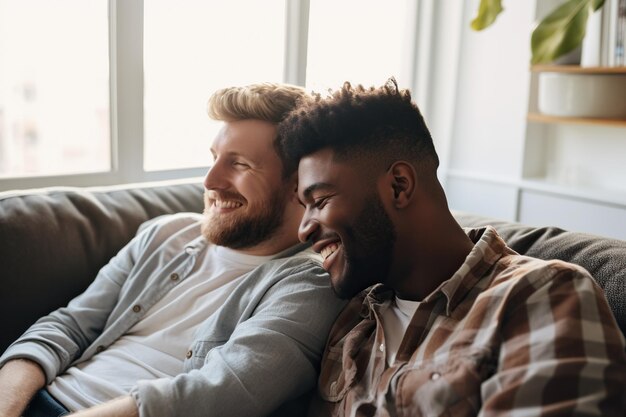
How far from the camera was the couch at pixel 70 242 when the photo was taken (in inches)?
54.7

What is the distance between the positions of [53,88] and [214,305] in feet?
3.90

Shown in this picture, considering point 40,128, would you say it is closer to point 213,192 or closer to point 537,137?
point 213,192

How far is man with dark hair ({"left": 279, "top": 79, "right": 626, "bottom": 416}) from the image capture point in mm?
902

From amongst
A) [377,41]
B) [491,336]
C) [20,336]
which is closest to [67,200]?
[20,336]

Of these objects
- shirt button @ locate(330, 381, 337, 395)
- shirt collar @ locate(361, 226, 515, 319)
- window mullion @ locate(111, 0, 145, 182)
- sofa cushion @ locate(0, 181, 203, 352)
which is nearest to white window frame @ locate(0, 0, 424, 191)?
window mullion @ locate(111, 0, 145, 182)

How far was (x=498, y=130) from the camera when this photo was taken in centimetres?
322

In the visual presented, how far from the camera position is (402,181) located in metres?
1.11

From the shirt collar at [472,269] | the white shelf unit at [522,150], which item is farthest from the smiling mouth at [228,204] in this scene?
the white shelf unit at [522,150]

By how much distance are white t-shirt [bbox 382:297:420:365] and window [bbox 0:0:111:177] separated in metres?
1.43

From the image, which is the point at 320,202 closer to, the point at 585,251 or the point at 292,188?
the point at 292,188

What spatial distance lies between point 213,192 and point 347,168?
50 centimetres

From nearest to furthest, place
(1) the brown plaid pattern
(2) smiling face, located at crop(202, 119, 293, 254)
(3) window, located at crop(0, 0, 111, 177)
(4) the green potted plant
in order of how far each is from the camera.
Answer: (1) the brown plaid pattern
(2) smiling face, located at crop(202, 119, 293, 254)
(3) window, located at crop(0, 0, 111, 177)
(4) the green potted plant

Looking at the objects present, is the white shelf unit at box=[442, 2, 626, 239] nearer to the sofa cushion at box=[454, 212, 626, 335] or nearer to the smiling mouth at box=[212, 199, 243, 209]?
the sofa cushion at box=[454, 212, 626, 335]

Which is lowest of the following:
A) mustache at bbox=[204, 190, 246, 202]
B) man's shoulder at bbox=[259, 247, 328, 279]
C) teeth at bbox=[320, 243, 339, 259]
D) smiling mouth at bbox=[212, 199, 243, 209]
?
man's shoulder at bbox=[259, 247, 328, 279]
